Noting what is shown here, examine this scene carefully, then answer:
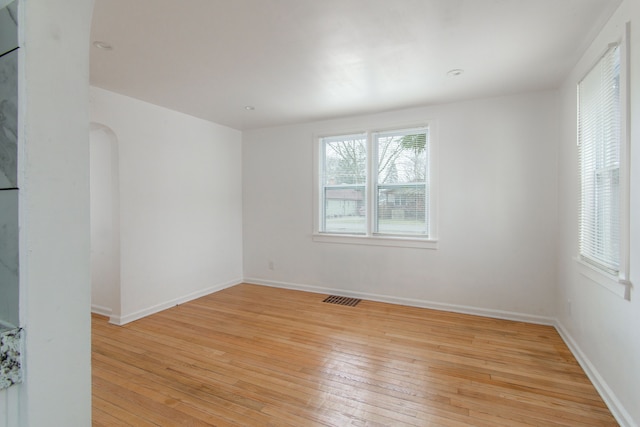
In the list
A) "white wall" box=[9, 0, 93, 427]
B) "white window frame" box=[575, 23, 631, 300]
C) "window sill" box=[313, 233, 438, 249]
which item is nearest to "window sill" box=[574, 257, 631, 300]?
"white window frame" box=[575, 23, 631, 300]

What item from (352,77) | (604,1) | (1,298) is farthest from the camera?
(352,77)

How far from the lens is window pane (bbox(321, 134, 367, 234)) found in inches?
179

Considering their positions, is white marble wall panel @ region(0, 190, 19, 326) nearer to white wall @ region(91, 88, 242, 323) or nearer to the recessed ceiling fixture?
the recessed ceiling fixture

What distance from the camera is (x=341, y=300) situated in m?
4.41

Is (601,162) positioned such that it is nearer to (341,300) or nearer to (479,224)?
(479,224)

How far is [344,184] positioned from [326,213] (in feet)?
1.70

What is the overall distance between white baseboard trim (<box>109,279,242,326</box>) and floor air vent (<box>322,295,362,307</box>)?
168 centimetres

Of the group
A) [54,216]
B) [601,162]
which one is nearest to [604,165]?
[601,162]

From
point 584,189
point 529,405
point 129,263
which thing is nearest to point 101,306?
point 129,263

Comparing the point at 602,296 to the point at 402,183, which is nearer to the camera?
the point at 602,296

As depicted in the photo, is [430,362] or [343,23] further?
[430,362]

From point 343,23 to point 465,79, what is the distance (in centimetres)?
160

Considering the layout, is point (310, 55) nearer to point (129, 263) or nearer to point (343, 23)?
point (343, 23)

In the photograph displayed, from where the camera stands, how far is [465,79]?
3145mm
